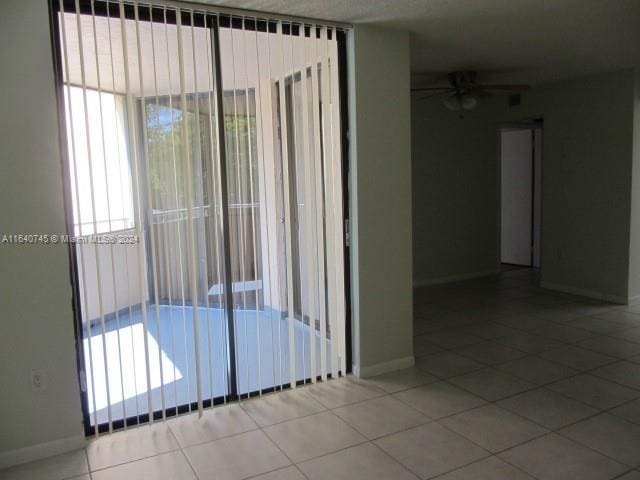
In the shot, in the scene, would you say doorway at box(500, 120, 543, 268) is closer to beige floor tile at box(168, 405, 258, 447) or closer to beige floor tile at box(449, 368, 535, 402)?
beige floor tile at box(449, 368, 535, 402)

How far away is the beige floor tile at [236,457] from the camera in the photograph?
97.7 inches

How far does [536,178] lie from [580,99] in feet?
6.29

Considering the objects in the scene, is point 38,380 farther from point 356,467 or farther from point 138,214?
point 356,467

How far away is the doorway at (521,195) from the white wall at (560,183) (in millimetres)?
818

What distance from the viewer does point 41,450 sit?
2648 millimetres

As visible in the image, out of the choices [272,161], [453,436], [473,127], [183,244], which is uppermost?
[473,127]

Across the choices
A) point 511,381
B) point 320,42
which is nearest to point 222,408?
point 511,381

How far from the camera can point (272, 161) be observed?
3.27 metres

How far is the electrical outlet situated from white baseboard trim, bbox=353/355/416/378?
1948 millimetres

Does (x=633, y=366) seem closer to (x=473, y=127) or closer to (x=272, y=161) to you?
(x=272, y=161)

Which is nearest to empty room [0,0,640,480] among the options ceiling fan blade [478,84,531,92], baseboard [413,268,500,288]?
ceiling fan blade [478,84,531,92]

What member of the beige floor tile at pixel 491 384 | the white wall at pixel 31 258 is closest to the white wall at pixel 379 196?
the beige floor tile at pixel 491 384

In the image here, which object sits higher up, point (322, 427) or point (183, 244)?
point (183, 244)

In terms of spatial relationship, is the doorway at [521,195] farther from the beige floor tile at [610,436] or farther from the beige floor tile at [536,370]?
the beige floor tile at [610,436]
